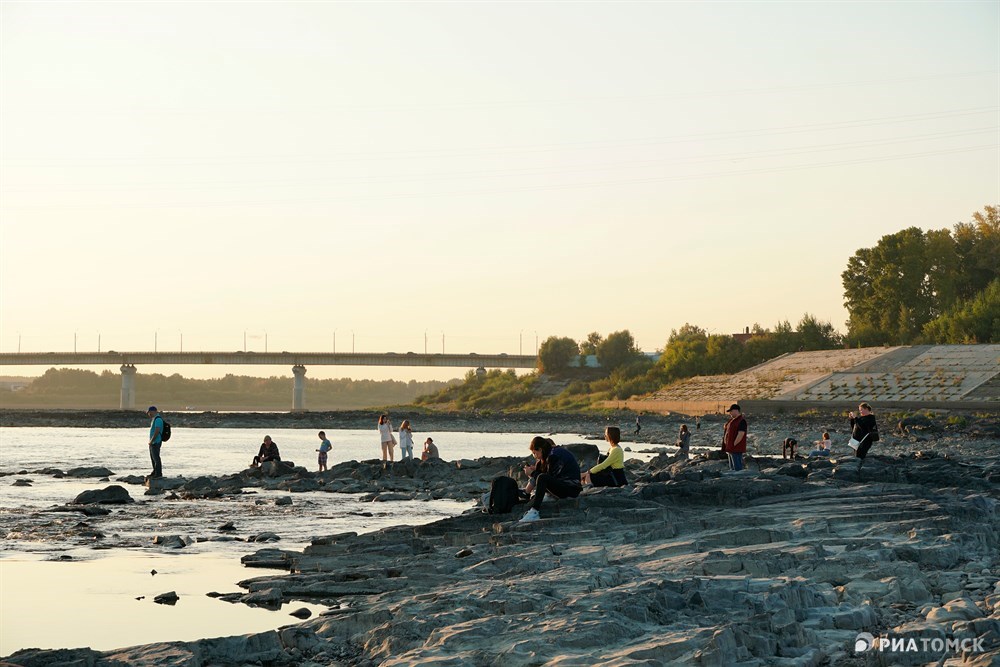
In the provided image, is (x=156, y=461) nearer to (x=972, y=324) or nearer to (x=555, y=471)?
(x=555, y=471)

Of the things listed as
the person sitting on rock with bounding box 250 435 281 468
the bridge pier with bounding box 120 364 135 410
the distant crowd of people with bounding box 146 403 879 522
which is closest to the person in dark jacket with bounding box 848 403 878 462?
Result: the distant crowd of people with bounding box 146 403 879 522

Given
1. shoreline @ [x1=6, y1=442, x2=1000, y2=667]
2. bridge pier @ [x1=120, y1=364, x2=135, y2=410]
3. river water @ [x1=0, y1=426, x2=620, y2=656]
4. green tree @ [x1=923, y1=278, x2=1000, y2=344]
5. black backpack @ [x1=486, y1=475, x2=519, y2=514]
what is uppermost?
green tree @ [x1=923, y1=278, x2=1000, y2=344]

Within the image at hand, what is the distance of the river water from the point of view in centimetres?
1208

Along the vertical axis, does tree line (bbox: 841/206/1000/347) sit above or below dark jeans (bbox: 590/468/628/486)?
above

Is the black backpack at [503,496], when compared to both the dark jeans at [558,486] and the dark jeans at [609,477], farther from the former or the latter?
the dark jeans at [609,477]

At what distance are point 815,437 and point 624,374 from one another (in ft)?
235

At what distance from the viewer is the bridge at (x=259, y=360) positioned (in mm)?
141750

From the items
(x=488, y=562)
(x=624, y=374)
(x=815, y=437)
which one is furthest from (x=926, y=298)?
(x=488, y=562)

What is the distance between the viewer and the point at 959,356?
3120 inches

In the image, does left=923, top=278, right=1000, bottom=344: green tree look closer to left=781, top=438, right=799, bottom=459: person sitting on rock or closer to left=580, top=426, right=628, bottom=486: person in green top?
left=781, top=438, right=799, bottom=459: person sitting on rock

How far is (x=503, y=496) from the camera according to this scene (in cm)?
1891

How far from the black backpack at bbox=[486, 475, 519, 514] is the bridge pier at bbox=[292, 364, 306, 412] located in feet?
400

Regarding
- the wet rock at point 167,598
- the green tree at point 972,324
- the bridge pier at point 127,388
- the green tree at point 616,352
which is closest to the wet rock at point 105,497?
the wet rock at point 167,598

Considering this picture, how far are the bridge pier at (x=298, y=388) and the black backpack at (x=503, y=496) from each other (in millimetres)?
122071
